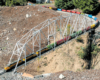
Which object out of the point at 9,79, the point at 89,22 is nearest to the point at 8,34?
the point at 9,79

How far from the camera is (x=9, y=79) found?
16.9 meters

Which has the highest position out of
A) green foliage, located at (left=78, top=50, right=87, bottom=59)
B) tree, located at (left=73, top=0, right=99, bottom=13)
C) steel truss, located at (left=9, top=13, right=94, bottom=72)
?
tree, located at (left=73, top=0, right=99, bottom=13)

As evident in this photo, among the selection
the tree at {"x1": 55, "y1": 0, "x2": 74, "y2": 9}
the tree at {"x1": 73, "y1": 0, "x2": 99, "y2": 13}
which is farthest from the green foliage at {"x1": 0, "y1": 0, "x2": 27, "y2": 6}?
the tree at {"x1": 73, "y1": 0, "x2": 99, "y2": 13}

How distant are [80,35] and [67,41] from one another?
462 cm

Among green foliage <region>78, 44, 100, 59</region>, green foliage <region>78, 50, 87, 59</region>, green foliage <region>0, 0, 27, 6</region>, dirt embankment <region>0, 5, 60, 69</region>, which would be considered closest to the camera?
dirt embankment <region>0, 5, 60, 69</region>

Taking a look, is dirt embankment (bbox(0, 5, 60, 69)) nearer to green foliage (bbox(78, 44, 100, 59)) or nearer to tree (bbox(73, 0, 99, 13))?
green foliage (bbox(78, 44, 100, 59))

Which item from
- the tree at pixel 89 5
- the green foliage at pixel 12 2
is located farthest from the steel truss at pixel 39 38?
→ the green foliage at pixel 12 2

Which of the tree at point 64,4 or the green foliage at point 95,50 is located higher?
the tree at point 64,4

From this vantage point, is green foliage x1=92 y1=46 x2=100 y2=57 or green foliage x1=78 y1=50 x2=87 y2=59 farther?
green foliage x1=92 y1=46 x2=100 y2=57

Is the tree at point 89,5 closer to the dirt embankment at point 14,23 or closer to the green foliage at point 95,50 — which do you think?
the dirt embankment at point 14,23

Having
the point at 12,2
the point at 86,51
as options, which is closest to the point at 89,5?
the point at 86,51

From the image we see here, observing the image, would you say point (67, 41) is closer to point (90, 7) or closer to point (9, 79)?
point (9, 79)

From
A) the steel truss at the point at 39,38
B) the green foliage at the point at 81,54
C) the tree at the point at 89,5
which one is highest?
the tree at the point at 89,5

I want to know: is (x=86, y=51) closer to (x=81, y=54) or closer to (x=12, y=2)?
(x=81, y=54)
